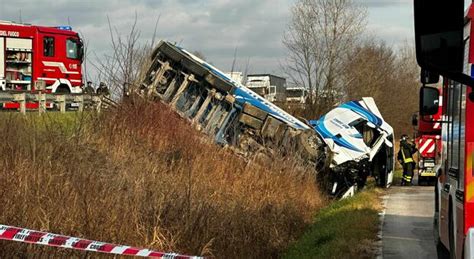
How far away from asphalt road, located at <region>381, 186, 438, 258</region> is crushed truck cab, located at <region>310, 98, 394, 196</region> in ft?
3.66

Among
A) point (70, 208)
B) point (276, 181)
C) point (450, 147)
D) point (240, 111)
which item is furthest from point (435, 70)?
point (240, 111)

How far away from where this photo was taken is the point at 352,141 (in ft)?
60.8

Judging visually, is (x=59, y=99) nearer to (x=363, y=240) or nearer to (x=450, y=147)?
(x=363, y=240)

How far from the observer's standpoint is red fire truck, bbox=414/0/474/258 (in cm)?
339

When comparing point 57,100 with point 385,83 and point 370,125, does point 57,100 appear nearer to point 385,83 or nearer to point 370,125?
point 370,125

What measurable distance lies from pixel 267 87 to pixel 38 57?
433 inches

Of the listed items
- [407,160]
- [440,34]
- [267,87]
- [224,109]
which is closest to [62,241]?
[440,34]

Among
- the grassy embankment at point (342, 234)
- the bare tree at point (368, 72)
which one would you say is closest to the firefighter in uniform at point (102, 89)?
the grassy embankment at point (342, 234)

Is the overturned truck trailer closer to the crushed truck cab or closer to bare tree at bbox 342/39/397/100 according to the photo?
the crushed truck cab

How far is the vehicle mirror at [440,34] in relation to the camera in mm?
3363

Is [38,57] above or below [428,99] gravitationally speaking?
above

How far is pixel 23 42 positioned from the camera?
29641mm

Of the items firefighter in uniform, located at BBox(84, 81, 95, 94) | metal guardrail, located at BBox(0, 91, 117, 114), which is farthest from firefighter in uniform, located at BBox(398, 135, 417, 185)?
firefighter in uniform, located at BBox(84, 81, 95, 94)

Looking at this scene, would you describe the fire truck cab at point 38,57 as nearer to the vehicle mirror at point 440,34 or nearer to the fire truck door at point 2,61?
the fire truck door at point 2,61
